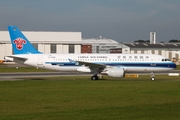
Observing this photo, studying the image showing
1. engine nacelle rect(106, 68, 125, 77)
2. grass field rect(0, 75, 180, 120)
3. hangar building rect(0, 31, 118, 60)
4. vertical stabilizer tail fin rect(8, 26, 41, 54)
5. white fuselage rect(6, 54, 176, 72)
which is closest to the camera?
grass field rect(0, 75, 180, 120)

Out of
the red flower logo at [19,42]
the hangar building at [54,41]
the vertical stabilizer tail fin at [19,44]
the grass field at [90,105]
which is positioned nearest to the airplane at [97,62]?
the vertical stabilizer tail fin at [19,44]

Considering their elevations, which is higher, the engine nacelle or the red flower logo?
the red flower logo

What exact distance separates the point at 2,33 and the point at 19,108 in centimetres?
8910

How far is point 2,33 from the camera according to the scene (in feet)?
352

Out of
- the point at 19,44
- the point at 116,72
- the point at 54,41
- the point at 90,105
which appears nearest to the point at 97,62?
the point at 116,72

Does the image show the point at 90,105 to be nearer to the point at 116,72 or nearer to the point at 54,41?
the point at 116,72

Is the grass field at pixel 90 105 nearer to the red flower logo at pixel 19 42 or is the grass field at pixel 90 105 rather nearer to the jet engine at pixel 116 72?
the jet engine at pixel 116 72

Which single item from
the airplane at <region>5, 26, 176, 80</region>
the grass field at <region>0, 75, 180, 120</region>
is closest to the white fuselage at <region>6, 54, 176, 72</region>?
the airplane at <region>5, 26, 176, 80</region>

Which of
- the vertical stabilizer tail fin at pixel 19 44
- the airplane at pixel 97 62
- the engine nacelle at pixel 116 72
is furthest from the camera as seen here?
the vertical stabilizer tail fin at pixel 19 44

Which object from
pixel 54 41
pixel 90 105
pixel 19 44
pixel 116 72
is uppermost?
pixel 54 41

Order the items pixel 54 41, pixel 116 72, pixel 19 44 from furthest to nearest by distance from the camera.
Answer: pixel 54 41 → pixel 19 44 → pixel 116 72

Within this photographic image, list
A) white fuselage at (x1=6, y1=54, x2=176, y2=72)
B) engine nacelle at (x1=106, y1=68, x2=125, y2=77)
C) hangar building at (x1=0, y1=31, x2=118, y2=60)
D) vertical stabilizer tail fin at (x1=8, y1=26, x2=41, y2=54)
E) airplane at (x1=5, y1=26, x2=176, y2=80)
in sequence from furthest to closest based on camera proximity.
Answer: hangar building at (x1=0, y1=31, x2=118, y2=60) < vertical stabilizer tail fin at (x1=8, y1=26, x2=41, y2=54) < white fuselage at (x1=6, y1=54, x2=176, y2=72) < airplane at (x1=5, y1=26, x2=176, y2=80) < engine nacelle at (x1=106, y1=68, x2=125, y2=77)

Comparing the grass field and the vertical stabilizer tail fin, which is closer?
the grass field

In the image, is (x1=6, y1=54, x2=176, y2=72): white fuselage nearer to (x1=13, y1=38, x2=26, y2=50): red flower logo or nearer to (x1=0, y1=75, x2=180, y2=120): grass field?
(x1=13, y1=38, x2=26, y2=50): red flower logo
